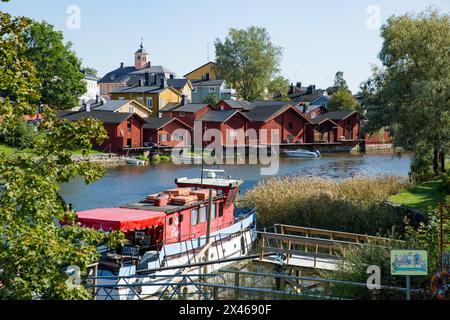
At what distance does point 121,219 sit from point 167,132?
182ft

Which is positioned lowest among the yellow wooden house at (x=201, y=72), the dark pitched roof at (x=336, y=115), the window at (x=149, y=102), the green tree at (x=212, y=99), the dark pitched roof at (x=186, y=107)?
the dark pitched roof at (x=336, y=115)

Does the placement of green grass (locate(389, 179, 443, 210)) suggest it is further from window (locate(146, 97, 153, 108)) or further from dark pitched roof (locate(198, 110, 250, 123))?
window (locate(146, 97, 153, 108))

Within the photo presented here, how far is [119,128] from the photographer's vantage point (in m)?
67.9

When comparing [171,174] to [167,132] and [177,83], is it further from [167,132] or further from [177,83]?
[177,83]

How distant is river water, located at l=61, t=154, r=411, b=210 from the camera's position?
3888 centimetres

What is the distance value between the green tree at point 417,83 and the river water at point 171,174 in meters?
4.68

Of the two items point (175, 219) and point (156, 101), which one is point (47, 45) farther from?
point (175, 219)

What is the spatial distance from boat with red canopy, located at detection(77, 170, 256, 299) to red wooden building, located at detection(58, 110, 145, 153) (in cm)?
4441

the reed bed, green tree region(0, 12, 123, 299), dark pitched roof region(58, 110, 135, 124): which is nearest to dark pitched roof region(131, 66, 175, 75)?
dark pitched roof region(58, 110, 135, 124)

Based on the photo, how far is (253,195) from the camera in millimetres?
29328

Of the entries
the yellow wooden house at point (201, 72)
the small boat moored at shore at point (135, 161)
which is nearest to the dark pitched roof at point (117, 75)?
the yellow wooden house at point (201, 72)

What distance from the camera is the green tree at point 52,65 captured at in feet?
238

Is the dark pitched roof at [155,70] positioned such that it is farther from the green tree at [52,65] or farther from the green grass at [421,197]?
the green grass at [421,197]

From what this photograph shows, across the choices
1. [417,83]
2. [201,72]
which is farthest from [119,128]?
[201,72]
